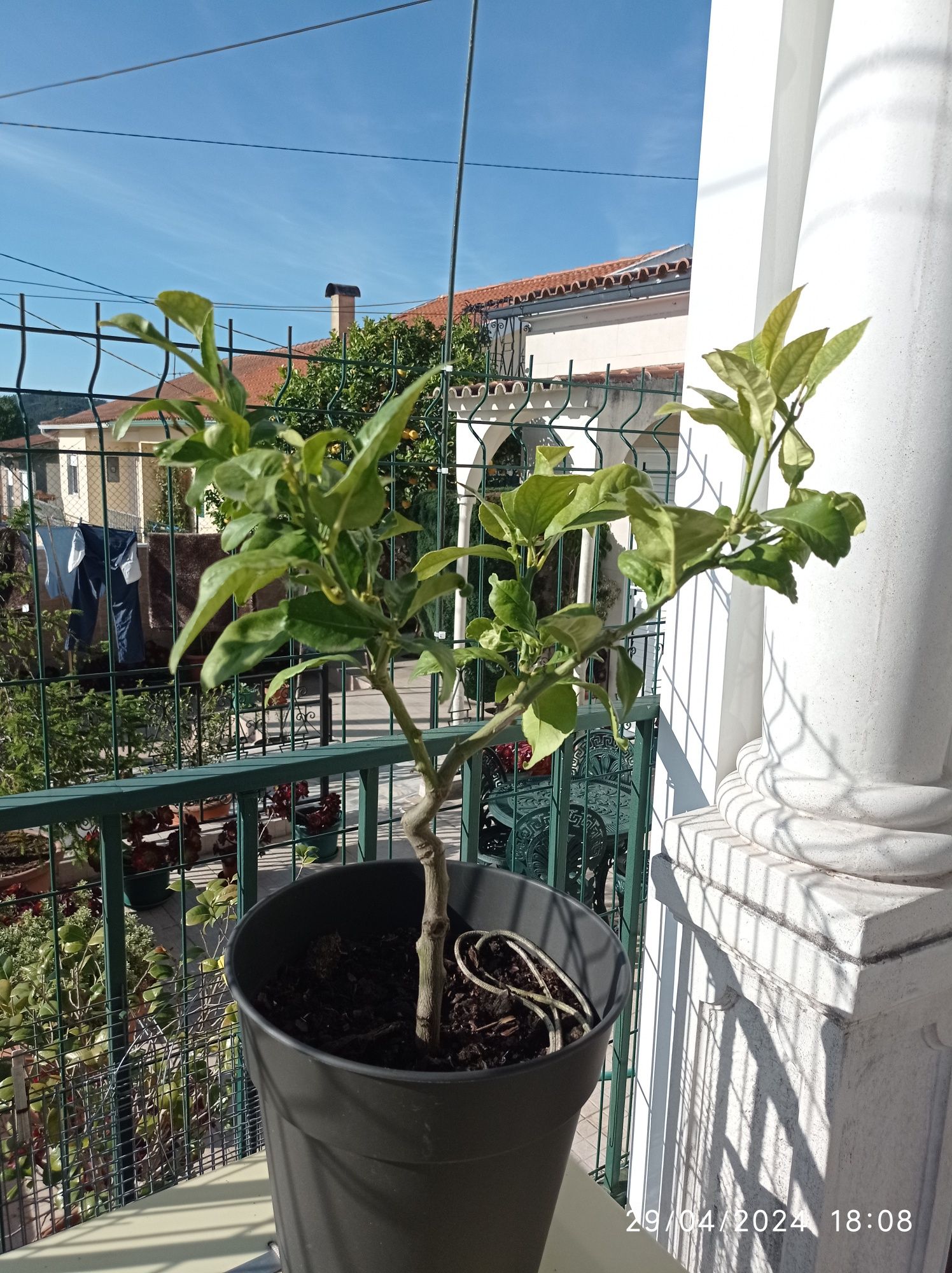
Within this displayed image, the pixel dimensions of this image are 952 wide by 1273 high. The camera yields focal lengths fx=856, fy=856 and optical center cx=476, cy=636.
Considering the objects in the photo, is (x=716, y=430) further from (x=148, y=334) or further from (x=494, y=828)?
(x=494, y=828)

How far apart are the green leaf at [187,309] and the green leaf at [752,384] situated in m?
0.39

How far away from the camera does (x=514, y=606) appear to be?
2.87 ft

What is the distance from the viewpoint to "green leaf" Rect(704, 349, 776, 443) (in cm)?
70

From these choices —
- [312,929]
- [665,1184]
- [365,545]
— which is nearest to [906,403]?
[365,545]

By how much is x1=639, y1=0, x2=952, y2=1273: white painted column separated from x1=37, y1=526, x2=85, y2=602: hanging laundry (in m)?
2.23

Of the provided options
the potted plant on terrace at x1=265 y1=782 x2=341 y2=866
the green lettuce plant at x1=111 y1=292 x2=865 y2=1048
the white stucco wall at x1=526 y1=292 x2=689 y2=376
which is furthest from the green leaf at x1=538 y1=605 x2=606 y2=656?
the white stucco wall at x1=526 y1=292 x2=689 y2=376

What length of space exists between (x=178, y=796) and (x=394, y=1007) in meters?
0.62

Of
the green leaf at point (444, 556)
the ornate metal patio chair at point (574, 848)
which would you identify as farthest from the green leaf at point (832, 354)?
the ornate metal patio chair at point (574, 848)

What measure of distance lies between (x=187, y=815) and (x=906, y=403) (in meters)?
5.04

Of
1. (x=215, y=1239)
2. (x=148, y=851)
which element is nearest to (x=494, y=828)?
(x=148, y=851)

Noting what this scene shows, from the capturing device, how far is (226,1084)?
1757 millimetres

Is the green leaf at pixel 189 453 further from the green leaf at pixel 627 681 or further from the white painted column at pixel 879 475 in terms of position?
the white painted column at pixel 879 475

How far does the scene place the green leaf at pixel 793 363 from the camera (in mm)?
705

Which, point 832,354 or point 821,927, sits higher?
point 832,354
